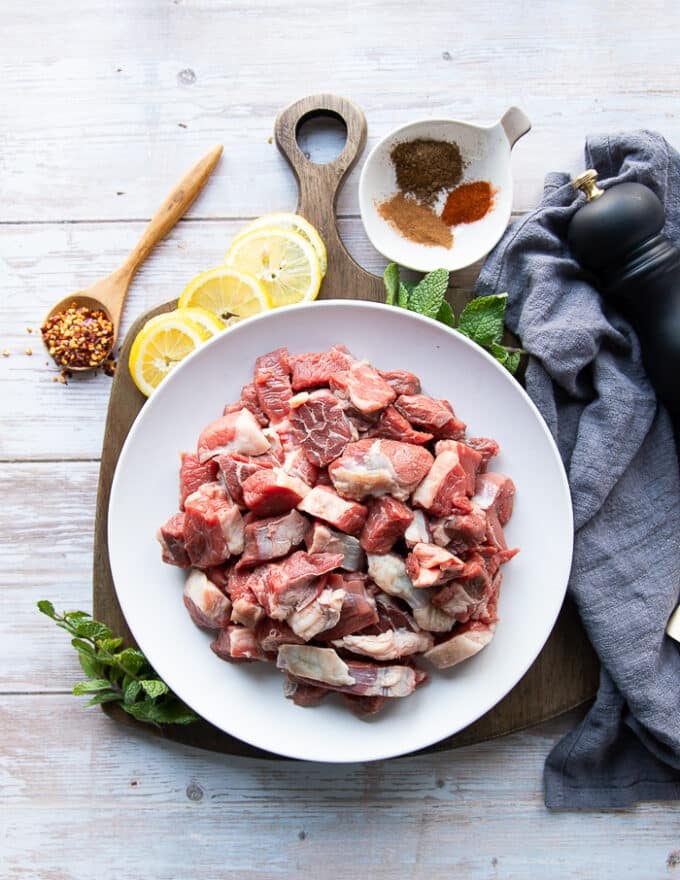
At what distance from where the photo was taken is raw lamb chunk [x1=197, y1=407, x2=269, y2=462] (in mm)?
2363

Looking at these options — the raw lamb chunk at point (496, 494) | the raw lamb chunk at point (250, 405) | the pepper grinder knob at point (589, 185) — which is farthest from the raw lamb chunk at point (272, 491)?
the pepper grinder knob at point (589, 185)

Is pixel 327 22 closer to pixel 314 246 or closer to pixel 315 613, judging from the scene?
pixel 314 246

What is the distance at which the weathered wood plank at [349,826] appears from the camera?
2803 mm

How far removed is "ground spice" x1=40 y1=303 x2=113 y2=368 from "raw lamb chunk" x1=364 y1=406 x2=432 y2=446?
1019 mm

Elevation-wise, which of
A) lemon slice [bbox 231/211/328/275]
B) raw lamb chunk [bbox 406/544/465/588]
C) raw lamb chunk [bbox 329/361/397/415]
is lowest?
raw lamb chunk [bbox 406/544/465/588]

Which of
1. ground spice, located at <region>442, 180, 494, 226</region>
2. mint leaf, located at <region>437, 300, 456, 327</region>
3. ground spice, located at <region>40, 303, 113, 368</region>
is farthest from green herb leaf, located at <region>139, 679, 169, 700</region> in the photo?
ground spice, located at <region>442, 180, 494, 226</region>

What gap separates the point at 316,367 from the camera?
2.46 metres

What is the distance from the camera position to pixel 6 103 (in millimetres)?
2896

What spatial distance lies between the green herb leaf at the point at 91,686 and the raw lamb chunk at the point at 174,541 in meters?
0.49

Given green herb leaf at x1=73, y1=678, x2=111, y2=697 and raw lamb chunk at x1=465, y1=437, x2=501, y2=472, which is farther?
green herb leaf at x1=73, y1=678, x2=111, y2=697

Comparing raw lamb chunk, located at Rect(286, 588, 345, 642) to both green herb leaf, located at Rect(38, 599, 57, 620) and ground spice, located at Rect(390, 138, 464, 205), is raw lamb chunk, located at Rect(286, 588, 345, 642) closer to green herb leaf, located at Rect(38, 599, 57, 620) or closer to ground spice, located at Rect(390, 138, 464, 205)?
green herb leaf, located at Rect(38, 599, 57, 620)

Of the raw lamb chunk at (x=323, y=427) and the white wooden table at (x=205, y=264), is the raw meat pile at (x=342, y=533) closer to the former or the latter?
the raw lamb chunk at (x=323, y=427)

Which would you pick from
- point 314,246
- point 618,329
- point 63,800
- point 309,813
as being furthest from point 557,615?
point 63,800

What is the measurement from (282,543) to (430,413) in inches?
22.8
